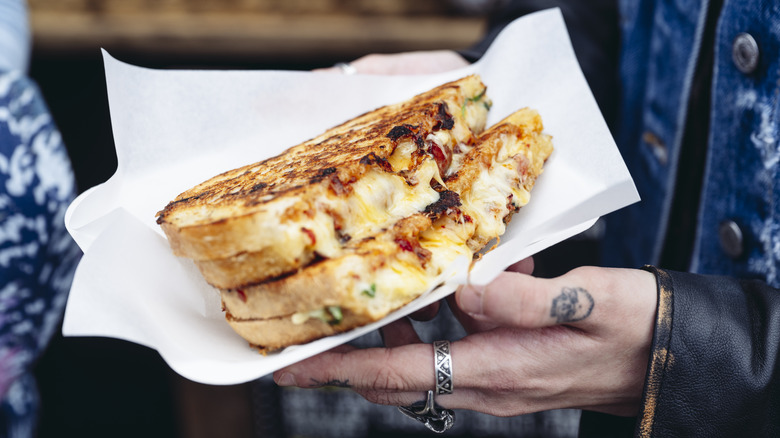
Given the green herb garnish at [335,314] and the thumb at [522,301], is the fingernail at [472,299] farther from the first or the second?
the green herb garnish at [335,314]

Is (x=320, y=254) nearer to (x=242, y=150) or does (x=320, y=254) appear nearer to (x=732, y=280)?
(x=242, y=150)

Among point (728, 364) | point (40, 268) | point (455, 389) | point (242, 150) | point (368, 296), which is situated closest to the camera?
point (368, 296)

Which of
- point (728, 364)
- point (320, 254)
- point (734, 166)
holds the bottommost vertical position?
point (728, 364)

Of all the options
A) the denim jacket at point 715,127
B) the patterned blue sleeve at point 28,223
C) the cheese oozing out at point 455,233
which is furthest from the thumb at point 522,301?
the patterned blue sleeve at point 28,223

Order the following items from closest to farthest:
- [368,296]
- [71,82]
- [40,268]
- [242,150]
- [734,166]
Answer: [368,296] → [734,166] → [40,268] → [242,150] → [71,82]

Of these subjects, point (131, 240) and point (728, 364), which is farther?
point (131, 240)

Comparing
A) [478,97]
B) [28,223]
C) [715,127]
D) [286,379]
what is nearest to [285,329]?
[286,379]

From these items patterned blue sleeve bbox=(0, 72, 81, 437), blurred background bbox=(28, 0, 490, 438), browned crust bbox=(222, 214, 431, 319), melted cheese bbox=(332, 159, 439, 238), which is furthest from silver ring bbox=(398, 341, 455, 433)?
blurred background bbox=(28, 0, 490, 438)

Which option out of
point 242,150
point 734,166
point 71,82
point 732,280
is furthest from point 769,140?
point 71,82
